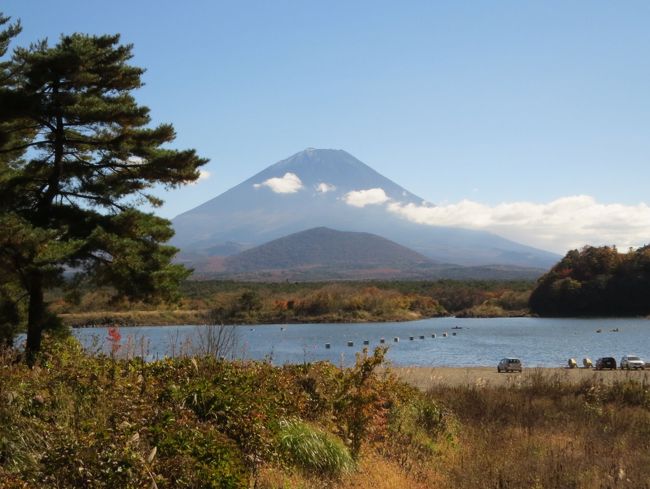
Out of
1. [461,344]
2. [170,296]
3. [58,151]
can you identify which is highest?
[58,151]

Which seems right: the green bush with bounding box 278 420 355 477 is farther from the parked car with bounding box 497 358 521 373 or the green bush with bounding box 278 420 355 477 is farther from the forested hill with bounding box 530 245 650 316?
the forested hill with bounding box 530 245 650 316

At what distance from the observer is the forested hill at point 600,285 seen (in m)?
89.0

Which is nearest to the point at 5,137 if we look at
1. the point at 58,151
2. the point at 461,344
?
the point at 58,151

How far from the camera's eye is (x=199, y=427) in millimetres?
6090

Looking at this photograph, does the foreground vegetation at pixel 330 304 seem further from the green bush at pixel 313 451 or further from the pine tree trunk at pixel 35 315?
the green bush at pixel 313 451

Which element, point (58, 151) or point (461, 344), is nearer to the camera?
point (58, 151)

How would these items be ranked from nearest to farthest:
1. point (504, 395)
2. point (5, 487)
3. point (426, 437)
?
point (5, 487) < point (426, 437) < point (504, 395)

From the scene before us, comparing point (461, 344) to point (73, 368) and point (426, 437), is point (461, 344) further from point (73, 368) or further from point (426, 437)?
point (73, 368)

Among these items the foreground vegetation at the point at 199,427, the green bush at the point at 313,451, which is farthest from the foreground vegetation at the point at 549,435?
the green bush at the point at 313,451

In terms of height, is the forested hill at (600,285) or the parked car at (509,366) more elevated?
the forested hill at (600,285)

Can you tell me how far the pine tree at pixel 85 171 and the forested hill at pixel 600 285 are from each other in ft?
274

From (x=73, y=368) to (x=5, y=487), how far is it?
317 centimetres

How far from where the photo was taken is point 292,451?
7.17 m

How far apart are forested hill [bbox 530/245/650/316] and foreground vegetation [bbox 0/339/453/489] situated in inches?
3424
